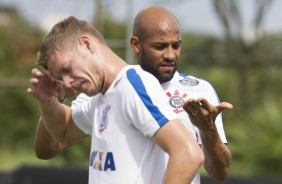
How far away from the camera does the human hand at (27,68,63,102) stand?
3.89 m

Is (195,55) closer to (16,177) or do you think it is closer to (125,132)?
(16,177)

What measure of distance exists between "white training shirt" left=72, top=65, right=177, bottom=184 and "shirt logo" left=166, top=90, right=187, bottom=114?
805 mm

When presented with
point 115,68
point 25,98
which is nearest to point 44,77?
point 115,68

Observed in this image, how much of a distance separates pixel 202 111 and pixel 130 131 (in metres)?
0.41

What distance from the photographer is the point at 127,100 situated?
353cm

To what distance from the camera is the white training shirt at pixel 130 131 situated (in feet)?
11.4

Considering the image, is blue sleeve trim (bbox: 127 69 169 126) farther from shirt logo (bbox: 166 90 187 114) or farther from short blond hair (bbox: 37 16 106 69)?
shirt logo (bbox: 166 90 187 114)

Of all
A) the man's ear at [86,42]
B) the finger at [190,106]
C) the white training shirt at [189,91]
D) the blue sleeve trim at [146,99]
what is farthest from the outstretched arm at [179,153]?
the white training shirt at [189,91]

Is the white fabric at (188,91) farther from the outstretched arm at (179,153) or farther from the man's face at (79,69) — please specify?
the outstretched arm at (179,153)

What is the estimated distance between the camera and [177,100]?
457cm

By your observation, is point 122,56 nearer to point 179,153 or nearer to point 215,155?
point 215,155

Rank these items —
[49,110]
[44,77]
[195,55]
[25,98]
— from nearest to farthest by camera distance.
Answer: [44,77] → [49,110] → [25,98] → [195,55]

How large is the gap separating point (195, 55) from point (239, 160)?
390 inches

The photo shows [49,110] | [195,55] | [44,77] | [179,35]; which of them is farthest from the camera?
[195,55]
